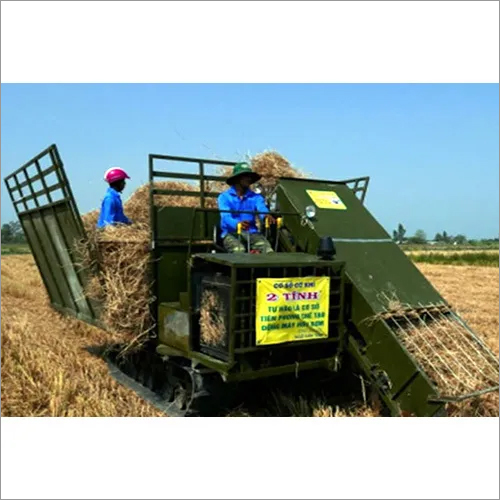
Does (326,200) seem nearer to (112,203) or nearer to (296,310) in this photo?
(296,310)

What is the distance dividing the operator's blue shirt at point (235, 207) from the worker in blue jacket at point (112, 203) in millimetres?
1323

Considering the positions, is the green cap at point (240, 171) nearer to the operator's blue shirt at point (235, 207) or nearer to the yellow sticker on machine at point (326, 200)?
the operator's blue shirt at point (235, 207)

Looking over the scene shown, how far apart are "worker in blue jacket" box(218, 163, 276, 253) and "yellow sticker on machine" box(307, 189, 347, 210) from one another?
1.74ft

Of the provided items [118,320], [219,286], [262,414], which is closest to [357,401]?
[262,414]

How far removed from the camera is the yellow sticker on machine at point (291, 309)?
15.1 feet

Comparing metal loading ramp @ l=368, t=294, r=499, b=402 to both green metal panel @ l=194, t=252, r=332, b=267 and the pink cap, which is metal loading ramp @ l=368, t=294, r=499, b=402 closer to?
green metal panel @ l=194, t=252, r=332, b=267

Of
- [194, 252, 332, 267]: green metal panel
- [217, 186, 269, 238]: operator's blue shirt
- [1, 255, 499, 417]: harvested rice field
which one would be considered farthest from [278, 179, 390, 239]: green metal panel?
[1, 255, 499, 417]: harvested rice field

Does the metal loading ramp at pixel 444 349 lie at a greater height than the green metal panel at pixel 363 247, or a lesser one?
lesser

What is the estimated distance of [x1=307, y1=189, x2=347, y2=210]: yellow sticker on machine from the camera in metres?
6.35

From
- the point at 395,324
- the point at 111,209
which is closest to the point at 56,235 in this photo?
the point at 111,209

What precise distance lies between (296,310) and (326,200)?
2.06m

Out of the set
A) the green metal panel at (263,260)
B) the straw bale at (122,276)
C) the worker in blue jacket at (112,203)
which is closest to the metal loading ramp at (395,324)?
the green metal panel at (263,260)

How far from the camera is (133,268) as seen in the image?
6043mm

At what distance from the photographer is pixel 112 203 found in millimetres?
6656
